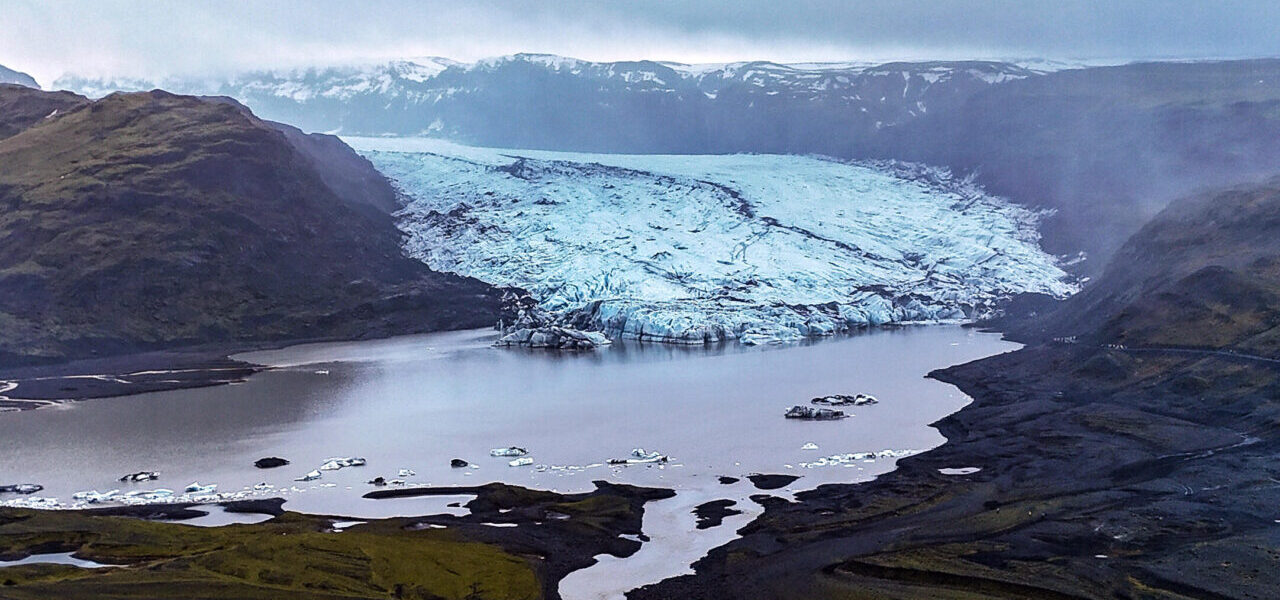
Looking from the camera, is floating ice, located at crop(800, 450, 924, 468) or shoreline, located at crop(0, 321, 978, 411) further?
shoreline, located at crop(0, 321, 978, 411)

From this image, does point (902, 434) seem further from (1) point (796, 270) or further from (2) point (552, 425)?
(1) point (796, 270)

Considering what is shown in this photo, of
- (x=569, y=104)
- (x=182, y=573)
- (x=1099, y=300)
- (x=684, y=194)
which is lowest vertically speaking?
(x=182, y=573)

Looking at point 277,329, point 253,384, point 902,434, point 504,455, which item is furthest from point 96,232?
point 902,434

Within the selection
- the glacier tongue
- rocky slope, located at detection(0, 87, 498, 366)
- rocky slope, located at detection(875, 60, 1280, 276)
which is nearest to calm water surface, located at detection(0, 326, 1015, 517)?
the glacier tongue

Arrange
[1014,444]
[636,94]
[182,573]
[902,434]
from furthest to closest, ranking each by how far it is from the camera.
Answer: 1. [636,94]
2. [902,434]
3. [1014,444]
4. [182,573]

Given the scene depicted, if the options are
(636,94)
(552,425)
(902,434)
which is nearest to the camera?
(902,434)

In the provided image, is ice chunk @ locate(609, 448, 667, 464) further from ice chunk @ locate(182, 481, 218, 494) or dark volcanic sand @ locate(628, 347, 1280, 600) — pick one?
ice chunk @ locate(182, 481, 218, 494)
